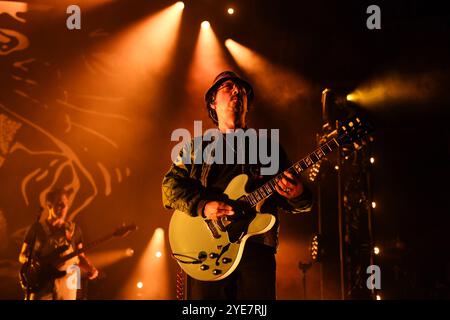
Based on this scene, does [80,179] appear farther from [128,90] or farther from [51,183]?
[128,90]

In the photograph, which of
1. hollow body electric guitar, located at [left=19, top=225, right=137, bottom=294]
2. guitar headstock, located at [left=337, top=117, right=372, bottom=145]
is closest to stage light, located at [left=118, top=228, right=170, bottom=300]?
hollow body electric guitar, located at [left=19, top=225, right=137, bottom=294]

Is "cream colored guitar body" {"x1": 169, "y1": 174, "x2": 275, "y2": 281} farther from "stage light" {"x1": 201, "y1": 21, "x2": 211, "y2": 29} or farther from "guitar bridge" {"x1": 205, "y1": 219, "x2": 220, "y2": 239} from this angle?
"stage light" {"x1": 201, "y1": 21, "x2": 211, "y2": 29}

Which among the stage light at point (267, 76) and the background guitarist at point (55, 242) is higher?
the stage light at point (267, 76)

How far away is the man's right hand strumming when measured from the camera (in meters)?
2.94

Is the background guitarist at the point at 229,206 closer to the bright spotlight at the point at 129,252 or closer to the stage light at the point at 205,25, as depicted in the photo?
the stage light at the point at 205,25

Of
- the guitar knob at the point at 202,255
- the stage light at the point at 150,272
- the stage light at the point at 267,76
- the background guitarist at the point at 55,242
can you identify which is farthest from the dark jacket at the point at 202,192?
the stage light at the point at 150,272

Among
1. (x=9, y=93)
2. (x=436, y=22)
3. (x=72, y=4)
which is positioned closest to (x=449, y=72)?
(x=436, y=22)

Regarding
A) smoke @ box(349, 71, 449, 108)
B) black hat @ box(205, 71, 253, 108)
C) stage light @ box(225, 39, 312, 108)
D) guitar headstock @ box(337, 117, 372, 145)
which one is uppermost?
stage light @ box(225, 39, 312, 108)

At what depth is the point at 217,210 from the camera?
2934mm

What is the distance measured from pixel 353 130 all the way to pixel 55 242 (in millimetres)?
4622

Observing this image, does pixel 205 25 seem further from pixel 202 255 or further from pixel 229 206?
pixel 202 255

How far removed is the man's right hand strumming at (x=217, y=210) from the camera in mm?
2938

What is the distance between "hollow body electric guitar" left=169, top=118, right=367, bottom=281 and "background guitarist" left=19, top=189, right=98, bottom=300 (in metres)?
3.57

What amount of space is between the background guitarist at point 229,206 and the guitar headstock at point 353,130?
1.30 ft
